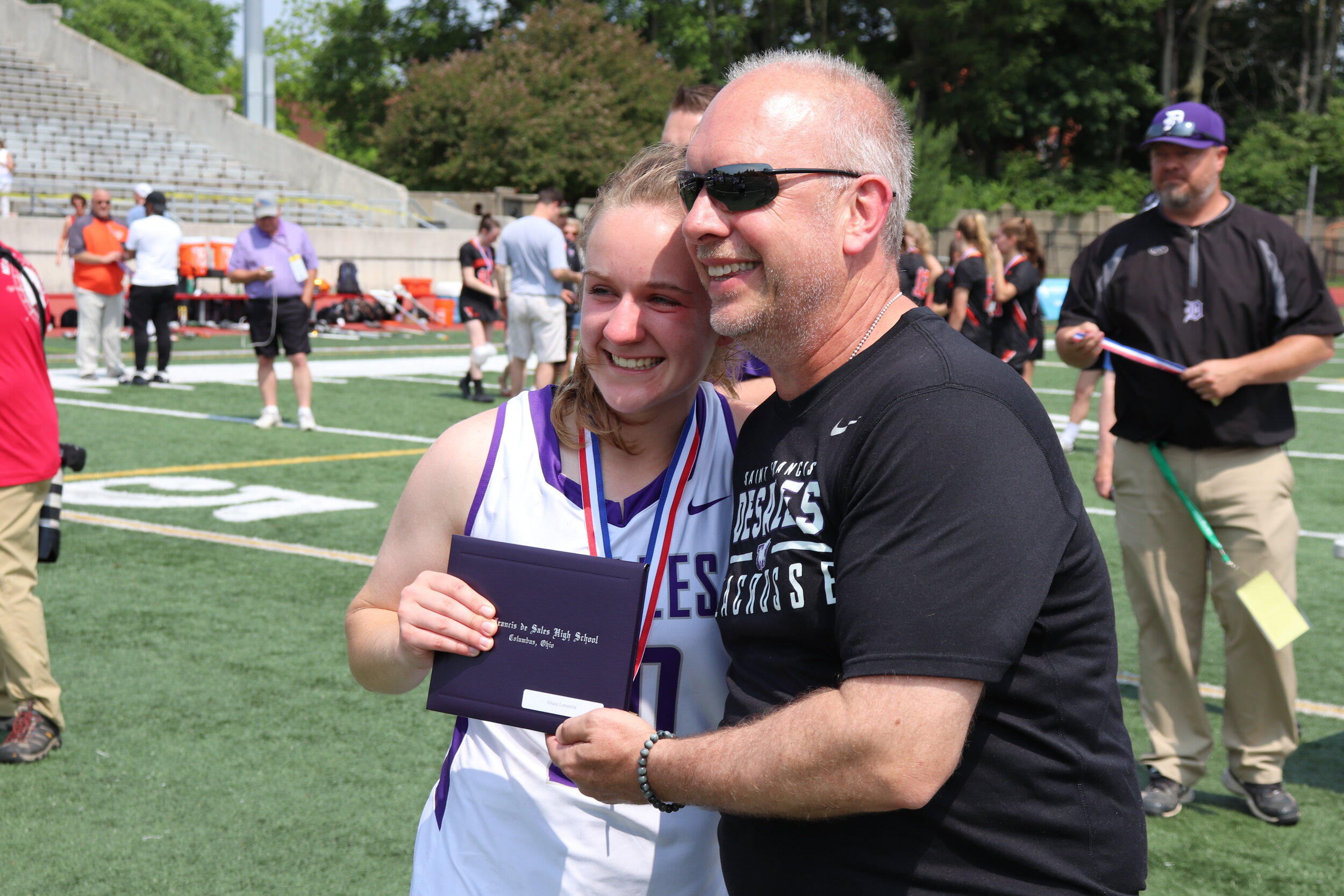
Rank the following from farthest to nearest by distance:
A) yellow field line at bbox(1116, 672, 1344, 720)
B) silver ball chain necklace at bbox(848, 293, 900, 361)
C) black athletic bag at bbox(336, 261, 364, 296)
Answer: black athletic bag at bbox(336, 261, 364, 296), yellow field line at bbox(1116, 672, 1344, 720), silver ball chain necklace at bbox(848, 293, 900, 361)

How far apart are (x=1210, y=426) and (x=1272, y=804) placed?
Result: 1.28m

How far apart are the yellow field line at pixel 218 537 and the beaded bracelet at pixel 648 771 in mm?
5547

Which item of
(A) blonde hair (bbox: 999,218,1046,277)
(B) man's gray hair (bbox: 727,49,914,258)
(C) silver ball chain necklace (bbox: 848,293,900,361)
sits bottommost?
(C) silver ball chain necklace (bbox: 848,293,900,361)

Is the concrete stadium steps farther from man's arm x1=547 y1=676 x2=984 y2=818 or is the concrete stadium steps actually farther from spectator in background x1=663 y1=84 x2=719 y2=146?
man's arm x1=547 y1=676 x2=984 y2=818

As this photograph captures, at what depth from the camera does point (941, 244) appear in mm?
44188

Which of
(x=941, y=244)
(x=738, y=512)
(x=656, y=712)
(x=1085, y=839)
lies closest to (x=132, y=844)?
(x=656, y=712)

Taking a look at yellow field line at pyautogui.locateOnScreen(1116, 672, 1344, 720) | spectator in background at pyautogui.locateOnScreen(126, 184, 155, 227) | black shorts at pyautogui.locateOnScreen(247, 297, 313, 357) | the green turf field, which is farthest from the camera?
spectator in background at pyautogui.locateOnScreen(126, 184, 155, 227)

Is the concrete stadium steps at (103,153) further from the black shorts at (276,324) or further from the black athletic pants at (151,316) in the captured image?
the black shorts at (276,324)

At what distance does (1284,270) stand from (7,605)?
4.55 m

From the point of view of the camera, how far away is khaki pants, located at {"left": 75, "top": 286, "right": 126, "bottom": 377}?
48.8 feet

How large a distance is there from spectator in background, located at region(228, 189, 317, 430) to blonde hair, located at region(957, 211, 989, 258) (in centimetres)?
582

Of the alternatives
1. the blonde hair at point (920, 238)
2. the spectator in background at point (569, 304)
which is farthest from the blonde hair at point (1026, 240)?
the spectator in background at point (569, 304)

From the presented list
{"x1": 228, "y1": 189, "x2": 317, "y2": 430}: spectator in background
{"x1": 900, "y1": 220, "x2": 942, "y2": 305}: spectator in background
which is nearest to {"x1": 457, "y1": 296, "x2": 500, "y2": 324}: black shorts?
{"x1": 228, "y1": 189, "x2": 317, "y2": 430}: spectator in background

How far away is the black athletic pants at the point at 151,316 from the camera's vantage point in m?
14.6
